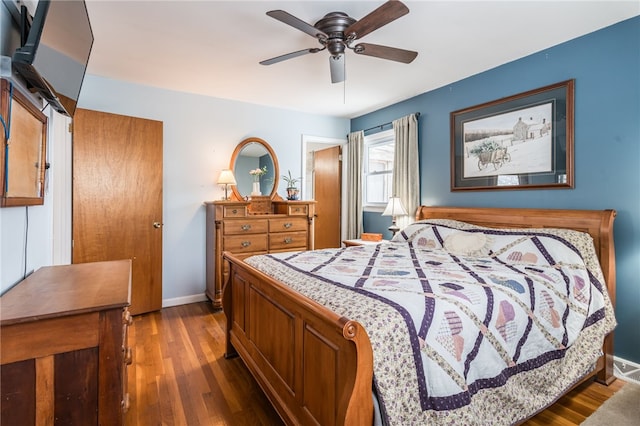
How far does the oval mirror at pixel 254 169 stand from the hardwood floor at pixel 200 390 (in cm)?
196

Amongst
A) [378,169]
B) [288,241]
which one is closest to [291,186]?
[288,241]

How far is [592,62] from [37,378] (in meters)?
3.81

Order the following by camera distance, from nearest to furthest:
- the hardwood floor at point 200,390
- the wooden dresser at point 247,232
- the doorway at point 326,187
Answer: the hardwood floor at point 200,390 → the wooden dresser at point 247,232 → the doorway at point 326,187

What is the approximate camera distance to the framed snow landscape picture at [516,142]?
2.68 m

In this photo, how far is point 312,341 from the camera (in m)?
1.44

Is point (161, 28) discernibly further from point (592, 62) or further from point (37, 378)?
point (592, 62)

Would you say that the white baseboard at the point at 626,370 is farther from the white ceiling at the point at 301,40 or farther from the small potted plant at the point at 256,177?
the small potted plant at the point at 256,177

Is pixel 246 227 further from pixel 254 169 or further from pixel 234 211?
pixel 254 169

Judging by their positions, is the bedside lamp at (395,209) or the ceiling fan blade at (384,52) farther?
the bedside lamp at (395,209)

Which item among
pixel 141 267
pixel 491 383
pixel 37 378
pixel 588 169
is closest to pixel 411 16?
pixel 588 169

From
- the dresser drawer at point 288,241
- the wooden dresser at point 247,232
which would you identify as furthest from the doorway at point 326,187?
the dresser drawer at point 288,241

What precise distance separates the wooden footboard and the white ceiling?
1800 millimetres

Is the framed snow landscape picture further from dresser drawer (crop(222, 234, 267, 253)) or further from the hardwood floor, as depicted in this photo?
dresser drawer (crop(222, 234, 267, 253))

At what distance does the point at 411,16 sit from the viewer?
2266 millimetres
